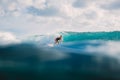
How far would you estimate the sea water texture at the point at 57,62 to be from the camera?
1556 cm

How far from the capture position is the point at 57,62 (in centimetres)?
1595

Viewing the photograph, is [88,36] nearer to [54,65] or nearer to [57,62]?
[57,62]

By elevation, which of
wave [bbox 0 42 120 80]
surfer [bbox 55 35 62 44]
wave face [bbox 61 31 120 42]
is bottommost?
wave [bbox 0 42 120 80]

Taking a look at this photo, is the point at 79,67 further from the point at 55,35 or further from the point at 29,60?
the point at 55,35

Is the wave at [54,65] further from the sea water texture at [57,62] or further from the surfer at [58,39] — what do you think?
the surfer at [58,39]

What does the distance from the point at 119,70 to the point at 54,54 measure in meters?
3.76

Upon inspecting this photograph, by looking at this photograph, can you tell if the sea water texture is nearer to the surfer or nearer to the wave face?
the surfer

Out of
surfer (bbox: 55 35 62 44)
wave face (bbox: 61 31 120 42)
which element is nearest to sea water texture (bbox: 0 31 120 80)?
surfer (bbox: 55 35 62 44)

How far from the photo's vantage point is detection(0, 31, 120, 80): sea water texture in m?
15.6

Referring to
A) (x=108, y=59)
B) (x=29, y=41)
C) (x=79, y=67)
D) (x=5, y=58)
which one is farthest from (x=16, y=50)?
(x=108, y=59)

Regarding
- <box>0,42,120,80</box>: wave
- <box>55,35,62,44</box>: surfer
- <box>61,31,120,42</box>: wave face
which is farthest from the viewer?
<box>61,31,120,42</box>: wave face


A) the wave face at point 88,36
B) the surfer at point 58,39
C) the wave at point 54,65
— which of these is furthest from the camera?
the wave face at point 88,36

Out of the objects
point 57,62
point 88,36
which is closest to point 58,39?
point 57,62

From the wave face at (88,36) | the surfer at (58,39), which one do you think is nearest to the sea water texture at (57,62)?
the surfer at (58,39)
